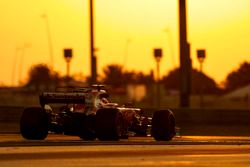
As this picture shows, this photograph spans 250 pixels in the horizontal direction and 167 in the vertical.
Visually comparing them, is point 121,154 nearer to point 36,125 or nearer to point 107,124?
point 107,124

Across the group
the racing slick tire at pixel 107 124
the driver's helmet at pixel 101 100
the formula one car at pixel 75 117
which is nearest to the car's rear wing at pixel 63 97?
the formula one car at pixel 75 117

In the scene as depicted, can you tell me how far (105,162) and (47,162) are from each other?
3.17 ft

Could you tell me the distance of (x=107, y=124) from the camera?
1898 cm

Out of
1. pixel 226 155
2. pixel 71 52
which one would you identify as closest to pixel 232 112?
pixel 71 52

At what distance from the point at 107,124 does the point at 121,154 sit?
380 cm

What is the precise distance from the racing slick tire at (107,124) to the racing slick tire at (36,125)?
143cm

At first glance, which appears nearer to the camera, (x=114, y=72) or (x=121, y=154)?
(x=121, y=154)

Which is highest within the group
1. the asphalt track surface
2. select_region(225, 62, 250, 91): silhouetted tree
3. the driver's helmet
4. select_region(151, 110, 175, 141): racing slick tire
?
select_region(225, 62, 250, 91): silhouetted tree

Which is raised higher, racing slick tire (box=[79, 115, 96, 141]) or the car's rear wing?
the car's rear wing

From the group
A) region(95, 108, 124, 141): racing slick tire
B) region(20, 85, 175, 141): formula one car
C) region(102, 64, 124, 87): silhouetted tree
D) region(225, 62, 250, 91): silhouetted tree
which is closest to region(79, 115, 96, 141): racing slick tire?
region(20, 85, 175, 141): formula one car

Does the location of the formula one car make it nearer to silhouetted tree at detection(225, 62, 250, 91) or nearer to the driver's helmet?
the driver's helmet

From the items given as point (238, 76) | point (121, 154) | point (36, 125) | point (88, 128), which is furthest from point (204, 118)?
point (238, 76)

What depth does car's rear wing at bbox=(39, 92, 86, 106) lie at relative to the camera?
19.8 m

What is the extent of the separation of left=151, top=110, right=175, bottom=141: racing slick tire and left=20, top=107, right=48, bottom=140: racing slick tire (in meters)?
2.78
